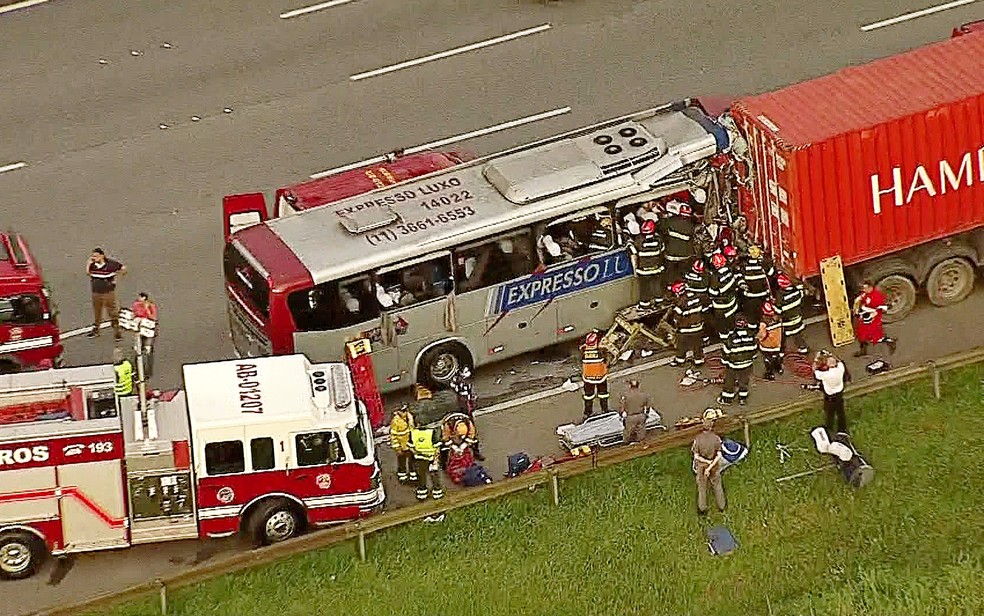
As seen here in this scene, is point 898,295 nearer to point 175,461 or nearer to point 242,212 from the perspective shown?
point 242,212

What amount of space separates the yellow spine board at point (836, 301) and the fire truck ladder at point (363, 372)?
6.29m

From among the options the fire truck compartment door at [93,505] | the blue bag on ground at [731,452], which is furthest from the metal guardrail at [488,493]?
the fire truck compartment door at [93,505]

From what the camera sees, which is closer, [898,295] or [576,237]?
[576,237]

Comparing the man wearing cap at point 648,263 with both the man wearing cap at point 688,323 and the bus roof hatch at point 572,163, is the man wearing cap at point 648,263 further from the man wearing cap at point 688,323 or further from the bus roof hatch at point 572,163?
the bus roof hatch at point 572,163

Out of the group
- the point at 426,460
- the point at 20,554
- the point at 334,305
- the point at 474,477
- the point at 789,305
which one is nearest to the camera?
the point at 20,554

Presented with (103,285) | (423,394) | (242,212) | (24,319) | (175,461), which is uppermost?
(242,212)

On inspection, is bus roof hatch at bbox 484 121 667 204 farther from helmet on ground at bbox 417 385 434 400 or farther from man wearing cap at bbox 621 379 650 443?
man wearing cap at bbox 621 379 650 443

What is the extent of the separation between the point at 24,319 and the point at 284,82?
8.36 m

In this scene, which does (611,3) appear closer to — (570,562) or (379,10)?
(379,10)

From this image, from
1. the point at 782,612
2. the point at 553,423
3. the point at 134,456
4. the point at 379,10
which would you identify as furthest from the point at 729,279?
the point at 379,10

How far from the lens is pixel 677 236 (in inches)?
1145

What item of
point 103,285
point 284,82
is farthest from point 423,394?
point 284,82

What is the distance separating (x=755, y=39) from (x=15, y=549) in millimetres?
16109

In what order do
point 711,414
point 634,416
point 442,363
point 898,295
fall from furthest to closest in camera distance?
point 898,295
point 442,363
point 634,416
point 711,414
